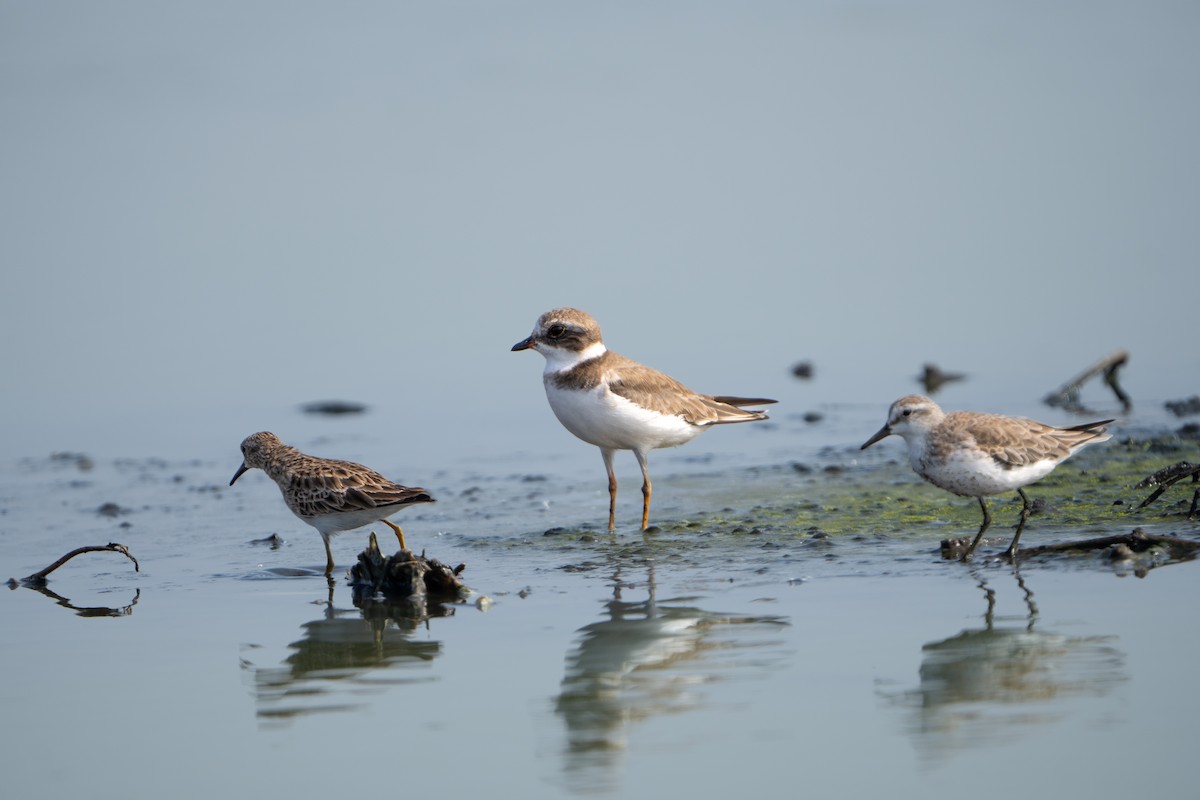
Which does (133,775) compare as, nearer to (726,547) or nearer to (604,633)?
(604,633)

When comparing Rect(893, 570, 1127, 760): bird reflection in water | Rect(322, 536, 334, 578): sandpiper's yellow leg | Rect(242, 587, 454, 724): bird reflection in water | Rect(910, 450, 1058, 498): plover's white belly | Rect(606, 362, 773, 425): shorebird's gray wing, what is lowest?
Rect(893, 570, 1127, 760): bird reflection in water

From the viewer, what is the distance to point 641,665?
6.84 m

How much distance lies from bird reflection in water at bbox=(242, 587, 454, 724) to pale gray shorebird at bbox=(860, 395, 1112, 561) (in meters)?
3.02

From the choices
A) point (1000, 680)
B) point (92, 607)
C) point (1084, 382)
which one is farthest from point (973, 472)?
point (1084, 382)

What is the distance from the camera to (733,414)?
11719 mm

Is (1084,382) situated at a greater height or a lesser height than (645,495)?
greater

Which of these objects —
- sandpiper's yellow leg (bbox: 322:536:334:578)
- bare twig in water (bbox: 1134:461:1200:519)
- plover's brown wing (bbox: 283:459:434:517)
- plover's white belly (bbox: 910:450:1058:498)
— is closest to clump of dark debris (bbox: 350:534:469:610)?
plover's brown wing (bbox: 283:459:434:517)

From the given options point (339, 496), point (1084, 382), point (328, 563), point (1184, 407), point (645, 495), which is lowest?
point (328, 563)

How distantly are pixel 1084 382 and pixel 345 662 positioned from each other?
387 inches

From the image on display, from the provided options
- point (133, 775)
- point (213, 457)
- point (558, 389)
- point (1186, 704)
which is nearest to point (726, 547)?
point (558, 389)

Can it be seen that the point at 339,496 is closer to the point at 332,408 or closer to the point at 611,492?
the point at 611,492

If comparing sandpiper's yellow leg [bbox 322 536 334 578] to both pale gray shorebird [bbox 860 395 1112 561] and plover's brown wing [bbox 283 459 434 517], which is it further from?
pale gray shorebird [bbox 860 395 1112 561]

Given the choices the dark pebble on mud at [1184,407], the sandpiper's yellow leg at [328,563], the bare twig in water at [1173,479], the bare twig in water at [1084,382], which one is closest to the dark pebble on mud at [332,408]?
the sandpiper's yellow leg at [328,563]

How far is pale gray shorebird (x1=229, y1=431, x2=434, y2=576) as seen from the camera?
9.18 metres
